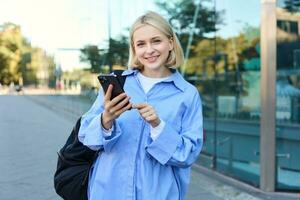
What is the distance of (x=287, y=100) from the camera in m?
6.55

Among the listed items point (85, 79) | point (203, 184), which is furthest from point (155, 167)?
point (85, 79)

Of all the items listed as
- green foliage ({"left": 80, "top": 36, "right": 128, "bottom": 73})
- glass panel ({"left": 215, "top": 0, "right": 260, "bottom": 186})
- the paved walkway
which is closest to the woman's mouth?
Answer: the paved walkway

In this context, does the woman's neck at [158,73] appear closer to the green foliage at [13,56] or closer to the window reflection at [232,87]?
the window reflection at [232,87]

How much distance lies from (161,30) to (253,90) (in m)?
5.92

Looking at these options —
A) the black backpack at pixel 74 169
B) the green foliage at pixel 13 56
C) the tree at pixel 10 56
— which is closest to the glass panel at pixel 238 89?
the black backpack at pixel 74 169

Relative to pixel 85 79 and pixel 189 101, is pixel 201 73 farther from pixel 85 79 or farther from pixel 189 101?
pixel 85 79

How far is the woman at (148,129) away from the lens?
6.57ft

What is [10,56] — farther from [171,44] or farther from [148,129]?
[148,129]

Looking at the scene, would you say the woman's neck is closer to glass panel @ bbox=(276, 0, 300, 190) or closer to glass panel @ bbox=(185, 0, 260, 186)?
glass panel @ bbox=(276, 0, 300, 190)

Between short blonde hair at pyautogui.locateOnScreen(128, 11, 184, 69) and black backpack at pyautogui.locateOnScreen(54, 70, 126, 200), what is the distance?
363mm

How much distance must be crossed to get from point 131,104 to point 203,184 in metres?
5.04

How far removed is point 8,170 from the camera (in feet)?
26.2

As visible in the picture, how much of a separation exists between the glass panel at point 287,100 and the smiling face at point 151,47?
4.40 meters

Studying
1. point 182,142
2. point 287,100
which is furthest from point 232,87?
point 182,142
